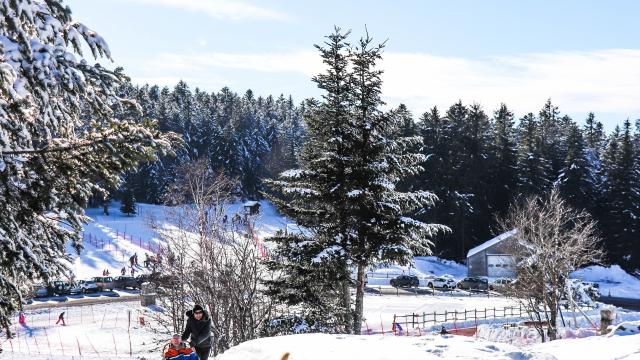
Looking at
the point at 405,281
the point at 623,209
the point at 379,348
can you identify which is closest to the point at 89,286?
the point at 405,281

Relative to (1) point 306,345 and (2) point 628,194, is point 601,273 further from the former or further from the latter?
(1) point 306,345

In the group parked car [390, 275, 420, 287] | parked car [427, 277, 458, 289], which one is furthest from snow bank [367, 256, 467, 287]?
parked car [390, 275, 420, 287]

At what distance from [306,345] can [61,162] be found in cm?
462

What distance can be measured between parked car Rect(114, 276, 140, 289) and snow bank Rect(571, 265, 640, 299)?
39.8m

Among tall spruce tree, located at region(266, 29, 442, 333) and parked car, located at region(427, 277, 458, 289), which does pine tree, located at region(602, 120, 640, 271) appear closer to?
parked car, located at region(427, 277, 458, 289)

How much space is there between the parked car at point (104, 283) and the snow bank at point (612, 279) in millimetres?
41510

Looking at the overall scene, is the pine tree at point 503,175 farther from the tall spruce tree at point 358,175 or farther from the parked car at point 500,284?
the tall spruce tree at point 358,175

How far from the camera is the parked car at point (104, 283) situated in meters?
50.3

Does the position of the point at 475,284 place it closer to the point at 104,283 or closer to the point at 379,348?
the point at 104,283

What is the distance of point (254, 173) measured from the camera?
99375mm

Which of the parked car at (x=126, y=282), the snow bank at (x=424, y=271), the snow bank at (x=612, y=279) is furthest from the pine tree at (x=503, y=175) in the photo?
the parked car at (x=126, y=282)

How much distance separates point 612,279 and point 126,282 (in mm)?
45943

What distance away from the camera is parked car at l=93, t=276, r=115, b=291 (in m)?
50.3

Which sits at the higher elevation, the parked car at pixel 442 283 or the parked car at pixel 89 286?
the parked car at pixel 89 286
